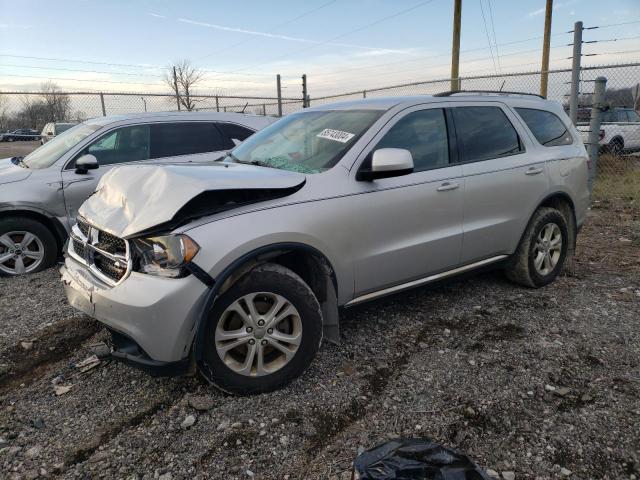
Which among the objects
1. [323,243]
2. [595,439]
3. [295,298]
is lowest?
[595,439]

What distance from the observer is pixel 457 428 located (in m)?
2.57

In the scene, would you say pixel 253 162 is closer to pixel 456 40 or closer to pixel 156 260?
pixel 156 260

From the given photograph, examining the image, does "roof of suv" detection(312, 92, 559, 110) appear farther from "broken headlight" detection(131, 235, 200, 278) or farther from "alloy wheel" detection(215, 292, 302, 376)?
"broken headlight" detection(131, 235, 200, 278)

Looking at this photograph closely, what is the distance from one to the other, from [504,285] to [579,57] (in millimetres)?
5070

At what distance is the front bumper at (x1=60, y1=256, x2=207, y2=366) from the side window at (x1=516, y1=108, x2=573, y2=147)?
11.2ft

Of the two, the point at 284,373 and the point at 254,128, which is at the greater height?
the point at 254,128

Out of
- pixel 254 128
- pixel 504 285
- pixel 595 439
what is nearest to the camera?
pixel 595 439

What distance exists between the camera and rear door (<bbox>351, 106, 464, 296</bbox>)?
10.5 feet

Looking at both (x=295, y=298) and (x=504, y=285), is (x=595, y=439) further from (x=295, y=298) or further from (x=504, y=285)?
(x=504, y=285)

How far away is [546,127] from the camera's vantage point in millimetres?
4543

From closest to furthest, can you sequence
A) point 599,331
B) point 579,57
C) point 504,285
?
point 599,331 → point 504,285 → point 579,57

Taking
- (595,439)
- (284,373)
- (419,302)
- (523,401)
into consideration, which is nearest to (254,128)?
(419,302)

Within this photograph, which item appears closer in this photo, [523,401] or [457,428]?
[457,428]

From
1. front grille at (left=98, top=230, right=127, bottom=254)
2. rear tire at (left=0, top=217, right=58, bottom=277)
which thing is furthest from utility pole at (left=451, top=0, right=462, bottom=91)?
front grille at (left=98, top=230, right=127, bottom=254)
